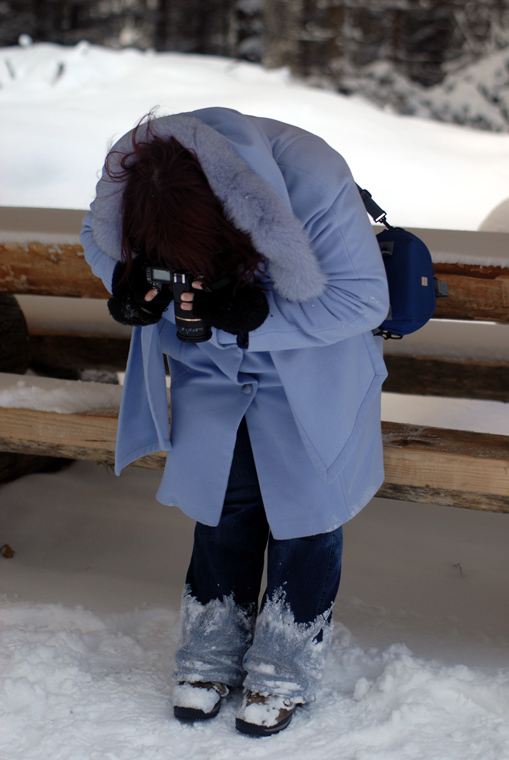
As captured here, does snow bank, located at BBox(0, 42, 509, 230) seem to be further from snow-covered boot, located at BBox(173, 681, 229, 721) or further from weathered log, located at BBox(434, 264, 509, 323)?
snow-covered boot, located at BBox(173, 681, 229, 721)

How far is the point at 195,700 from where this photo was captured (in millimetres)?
1700

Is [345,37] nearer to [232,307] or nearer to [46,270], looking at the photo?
[46,270]

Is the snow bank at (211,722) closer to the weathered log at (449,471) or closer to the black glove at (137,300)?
the weathered log at (449,471)

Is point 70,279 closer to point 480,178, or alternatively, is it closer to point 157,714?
point 157,714

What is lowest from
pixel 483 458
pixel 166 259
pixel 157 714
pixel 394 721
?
pixel 157 714

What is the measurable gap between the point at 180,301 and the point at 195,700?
98 centimetres

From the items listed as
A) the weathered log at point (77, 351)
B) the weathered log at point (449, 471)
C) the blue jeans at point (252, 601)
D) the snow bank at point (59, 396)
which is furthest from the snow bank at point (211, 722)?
the weathered log at point (77, 351)

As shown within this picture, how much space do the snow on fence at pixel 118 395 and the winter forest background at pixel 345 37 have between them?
33.3 feet

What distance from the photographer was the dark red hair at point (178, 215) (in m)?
1.34

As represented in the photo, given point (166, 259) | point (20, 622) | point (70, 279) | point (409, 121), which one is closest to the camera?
point (166, 259)

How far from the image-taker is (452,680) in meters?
1.79

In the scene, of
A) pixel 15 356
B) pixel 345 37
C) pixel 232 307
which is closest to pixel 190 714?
pixel 232 307

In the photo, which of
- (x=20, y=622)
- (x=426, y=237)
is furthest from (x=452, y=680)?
(x=426, y=237)

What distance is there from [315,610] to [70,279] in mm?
1492
